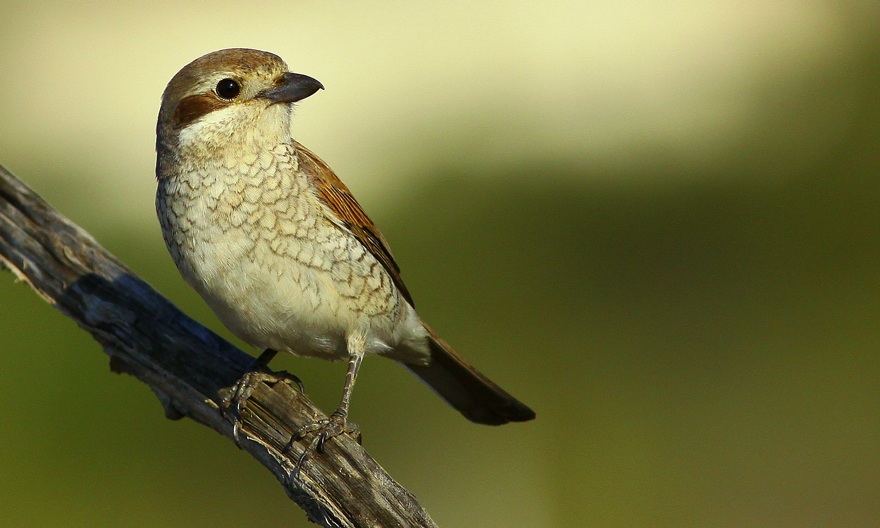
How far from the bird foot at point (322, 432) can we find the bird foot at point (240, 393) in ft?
0.87

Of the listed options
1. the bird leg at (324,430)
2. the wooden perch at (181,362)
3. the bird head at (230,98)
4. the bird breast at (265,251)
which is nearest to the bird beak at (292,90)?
the bird head at (230,98)

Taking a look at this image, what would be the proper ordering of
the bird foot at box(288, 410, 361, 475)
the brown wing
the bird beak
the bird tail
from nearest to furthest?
the bird foot at box(288, 410, 361, 475)
the bird beak
the brown wing
the bird tail

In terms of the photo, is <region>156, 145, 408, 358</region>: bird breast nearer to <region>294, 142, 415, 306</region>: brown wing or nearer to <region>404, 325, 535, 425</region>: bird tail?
<region>294, 142, 415, 306</region>: brown wing

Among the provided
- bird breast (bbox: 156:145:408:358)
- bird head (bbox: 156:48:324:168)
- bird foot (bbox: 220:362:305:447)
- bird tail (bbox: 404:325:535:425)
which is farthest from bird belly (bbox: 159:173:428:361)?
bird tail (bbox: 404:325:535:425)

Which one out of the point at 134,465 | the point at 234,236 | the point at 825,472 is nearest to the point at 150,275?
the point at 134,465

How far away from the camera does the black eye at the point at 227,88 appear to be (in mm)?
3357

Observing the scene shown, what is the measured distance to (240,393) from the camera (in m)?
3.39

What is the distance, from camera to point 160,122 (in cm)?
353

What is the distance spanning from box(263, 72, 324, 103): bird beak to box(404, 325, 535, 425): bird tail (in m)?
1.14

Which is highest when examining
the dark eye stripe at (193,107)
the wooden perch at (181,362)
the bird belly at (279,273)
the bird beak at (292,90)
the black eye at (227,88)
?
the bird beak at (292,90)

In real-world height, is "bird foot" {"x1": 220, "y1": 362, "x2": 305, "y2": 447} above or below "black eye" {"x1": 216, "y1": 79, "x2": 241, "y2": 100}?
below

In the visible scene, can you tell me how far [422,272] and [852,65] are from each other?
582 centimetres

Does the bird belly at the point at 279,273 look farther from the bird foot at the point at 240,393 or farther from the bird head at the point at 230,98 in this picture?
the bird head at the point at 230,98

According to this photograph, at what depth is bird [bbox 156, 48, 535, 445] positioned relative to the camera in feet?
10.6
